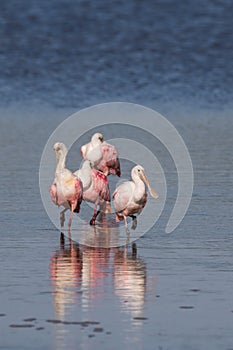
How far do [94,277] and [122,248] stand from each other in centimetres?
218

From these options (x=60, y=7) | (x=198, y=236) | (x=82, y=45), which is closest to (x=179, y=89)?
(x=82, y=45)

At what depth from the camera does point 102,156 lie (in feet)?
69.2

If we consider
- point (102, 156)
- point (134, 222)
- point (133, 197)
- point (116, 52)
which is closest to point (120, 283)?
point (133, 197)

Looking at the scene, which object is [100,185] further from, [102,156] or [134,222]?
[102,156]

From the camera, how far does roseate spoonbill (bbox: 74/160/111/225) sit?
18531 mm

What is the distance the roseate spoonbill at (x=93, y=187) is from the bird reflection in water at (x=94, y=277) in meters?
2.20

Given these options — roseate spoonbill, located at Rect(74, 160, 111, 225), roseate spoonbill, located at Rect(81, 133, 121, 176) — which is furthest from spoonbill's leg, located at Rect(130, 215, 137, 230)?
roseate spoonbill, located at Rect(81, 133, 121, 176)

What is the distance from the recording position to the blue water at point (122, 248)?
11750 mm

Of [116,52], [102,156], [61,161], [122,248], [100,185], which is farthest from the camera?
[116,52]

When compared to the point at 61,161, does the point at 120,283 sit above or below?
below

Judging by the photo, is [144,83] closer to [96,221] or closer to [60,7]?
[60,7]

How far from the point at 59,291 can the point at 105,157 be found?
26.6 ft

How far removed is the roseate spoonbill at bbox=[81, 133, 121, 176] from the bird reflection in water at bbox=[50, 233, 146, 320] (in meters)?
4.78

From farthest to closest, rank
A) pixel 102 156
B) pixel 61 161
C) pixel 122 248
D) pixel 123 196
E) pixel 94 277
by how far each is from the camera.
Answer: pixel 102 156 < pixel 61 161 < pixel 123 196 < pixel 122 248 < pixel 94 277
